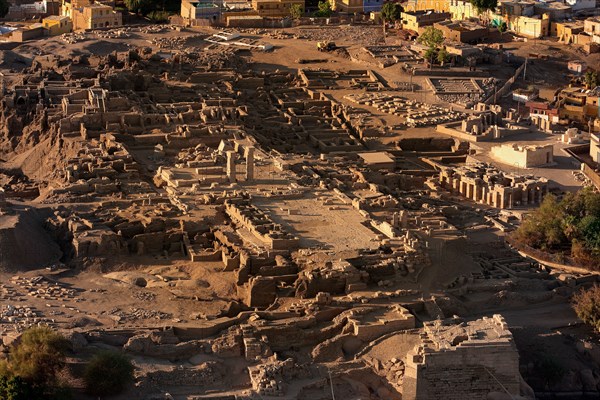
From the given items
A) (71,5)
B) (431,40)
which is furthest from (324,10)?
(71,5)

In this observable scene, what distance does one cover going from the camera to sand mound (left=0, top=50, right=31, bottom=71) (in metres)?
73.0

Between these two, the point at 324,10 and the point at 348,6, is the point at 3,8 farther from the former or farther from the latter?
the point at 348,6

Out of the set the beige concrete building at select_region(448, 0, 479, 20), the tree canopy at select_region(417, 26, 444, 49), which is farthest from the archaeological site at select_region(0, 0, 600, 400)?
the beige concrete building at select_region(448, 0, 479, 20)

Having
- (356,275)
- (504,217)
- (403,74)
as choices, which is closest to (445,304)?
(356,275)

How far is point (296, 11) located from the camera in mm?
88062

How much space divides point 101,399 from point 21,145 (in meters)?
24.6

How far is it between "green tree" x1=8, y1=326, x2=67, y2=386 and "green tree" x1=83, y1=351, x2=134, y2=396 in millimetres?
748

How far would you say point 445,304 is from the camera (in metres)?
43.4

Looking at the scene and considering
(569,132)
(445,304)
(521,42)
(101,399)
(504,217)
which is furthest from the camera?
(521,42)

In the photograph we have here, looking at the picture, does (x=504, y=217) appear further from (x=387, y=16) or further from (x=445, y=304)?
(x=387, y=16)

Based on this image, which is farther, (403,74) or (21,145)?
(403,74)

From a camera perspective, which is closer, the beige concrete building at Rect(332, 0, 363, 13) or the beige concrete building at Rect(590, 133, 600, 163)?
the beige concrete building at Rect(590, 133, 600, 163)

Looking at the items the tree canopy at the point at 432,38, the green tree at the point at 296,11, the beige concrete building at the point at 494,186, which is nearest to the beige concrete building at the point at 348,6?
the green tree at the point at 296,11

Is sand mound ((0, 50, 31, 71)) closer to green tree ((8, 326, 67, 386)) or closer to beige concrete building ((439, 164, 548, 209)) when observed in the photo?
beige concrete building ((439, 164, 548, 209))
